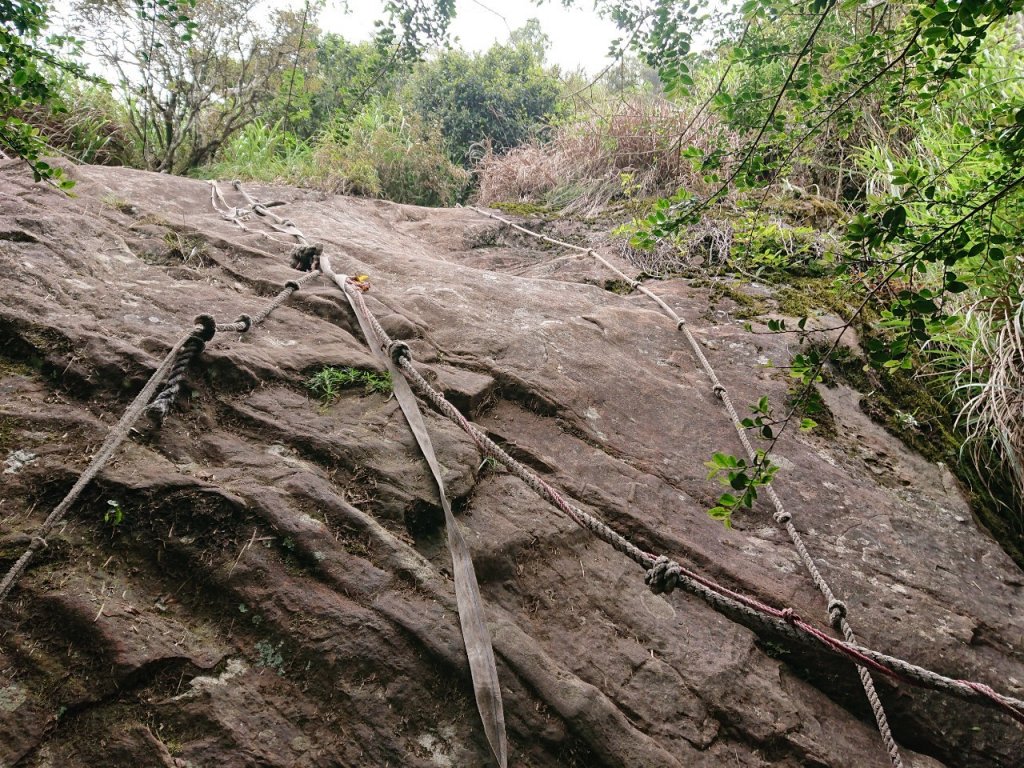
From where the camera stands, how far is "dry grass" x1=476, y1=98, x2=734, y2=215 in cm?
613

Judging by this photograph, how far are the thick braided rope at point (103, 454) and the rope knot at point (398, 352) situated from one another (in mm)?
758

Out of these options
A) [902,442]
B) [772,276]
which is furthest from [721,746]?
A: [772,276]

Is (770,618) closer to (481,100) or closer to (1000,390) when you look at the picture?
(1000,390)

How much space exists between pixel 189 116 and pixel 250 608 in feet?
22.6

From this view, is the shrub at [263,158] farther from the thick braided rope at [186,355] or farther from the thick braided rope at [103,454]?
the thick braided rope at [103,454]

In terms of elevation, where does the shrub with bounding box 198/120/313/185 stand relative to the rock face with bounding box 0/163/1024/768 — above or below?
above

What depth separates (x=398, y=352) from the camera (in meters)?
2.74

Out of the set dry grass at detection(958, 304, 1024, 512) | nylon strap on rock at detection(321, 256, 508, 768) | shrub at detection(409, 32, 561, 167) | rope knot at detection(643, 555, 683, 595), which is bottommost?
nylon strap on rock at detection(321, 256, 508, 768)

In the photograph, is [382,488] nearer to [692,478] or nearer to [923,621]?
[692,478]

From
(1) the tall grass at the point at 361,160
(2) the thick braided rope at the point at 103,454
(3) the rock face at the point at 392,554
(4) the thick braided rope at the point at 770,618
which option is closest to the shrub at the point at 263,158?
(1) the tall grass at the point at 361,160

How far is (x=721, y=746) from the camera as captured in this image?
1.97 m

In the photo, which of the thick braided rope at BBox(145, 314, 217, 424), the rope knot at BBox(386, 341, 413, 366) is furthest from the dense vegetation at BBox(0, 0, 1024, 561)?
the rope knot at BBox(386, 341, 413, 366)

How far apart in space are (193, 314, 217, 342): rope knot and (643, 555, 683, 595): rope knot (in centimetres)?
191

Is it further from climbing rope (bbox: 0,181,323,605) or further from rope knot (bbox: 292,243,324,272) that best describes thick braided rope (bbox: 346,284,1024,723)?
rope knot (bbox: 292,243,324,272)
